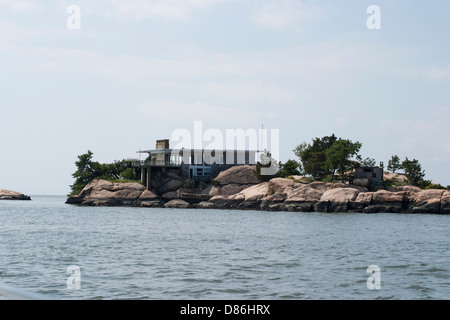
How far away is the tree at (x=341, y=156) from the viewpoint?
72875 mm

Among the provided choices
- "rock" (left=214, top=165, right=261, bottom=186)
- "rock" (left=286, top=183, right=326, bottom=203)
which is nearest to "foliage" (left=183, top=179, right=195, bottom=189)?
"rock" (left=214, top=165, right=261, bottom=186)

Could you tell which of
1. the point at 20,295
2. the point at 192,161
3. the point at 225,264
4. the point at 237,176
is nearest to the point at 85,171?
the point at 192,161

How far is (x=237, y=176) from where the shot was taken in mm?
81562

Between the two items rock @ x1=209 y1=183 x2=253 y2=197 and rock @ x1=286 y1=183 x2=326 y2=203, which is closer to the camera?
rock @ x1=286 y1=183 x2=326 y2=203

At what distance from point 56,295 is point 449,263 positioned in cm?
1699

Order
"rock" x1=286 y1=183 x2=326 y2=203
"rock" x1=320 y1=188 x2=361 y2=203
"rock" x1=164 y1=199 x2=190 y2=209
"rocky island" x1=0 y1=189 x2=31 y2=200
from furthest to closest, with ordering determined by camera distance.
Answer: "rocky island" x1=0 y1=189 x2=31 y2=200 → "rock" x1=164 y1=199 x2=190 y2=209 → "rock" x1=286 y1=183 x2=326 y2=203 → "rock" x1=320 y1=188 x2=361 y2=203

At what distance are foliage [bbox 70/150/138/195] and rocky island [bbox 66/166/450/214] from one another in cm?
391

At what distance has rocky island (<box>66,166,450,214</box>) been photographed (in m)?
65.7

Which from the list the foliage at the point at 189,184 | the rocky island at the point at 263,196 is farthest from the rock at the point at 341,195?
the foliage at the point at 189,184

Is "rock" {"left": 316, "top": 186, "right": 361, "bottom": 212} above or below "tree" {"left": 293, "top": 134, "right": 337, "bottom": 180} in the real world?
below

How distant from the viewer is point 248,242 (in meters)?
28.6

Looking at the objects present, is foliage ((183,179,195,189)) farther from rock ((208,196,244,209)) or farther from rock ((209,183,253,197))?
rock ((208,196,244,209))

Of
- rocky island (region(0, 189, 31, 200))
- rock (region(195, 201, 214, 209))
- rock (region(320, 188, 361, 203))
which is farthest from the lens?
rocky island (region(0, 189, 31, 200))

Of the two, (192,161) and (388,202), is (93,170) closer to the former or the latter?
(192,161)
